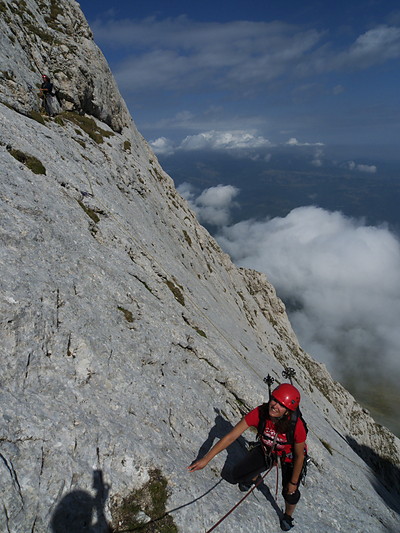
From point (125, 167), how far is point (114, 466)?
3630 cm

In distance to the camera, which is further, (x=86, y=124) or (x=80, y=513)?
(x=86, y=124)

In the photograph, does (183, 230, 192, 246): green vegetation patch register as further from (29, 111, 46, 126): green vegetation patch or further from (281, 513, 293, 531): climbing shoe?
(281, 513, 293, 531): climbing shoe

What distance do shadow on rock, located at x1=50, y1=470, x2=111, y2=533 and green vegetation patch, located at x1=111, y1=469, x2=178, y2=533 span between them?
418mm

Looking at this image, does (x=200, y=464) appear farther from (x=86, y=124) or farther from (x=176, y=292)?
(x=86, y=124)

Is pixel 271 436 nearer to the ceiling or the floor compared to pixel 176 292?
nearer to the floor

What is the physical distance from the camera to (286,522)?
11008 millimetres

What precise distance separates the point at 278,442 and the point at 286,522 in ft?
13.0

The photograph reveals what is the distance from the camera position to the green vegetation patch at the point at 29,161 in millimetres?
19797

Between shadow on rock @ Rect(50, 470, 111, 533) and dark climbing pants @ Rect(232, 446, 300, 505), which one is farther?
dark climbing pants @ Rect(232, 446, 300, 505)

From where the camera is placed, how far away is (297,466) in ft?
31.6

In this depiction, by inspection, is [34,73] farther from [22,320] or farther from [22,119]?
[22,320]

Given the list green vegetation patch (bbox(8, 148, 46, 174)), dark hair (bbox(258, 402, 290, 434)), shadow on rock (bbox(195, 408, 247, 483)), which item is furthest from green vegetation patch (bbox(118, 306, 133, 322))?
green vegetation patch (bbox(8, 148, 46, 174))

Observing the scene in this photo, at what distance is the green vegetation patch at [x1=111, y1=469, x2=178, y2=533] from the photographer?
28.7 ft

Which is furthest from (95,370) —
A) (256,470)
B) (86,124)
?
(86,124)
